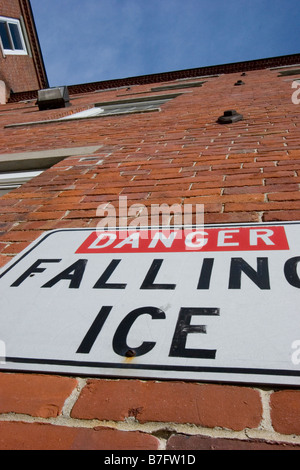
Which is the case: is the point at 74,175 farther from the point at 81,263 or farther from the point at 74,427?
the point at 74,427

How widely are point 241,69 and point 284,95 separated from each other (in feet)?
20.3

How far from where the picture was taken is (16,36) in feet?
48.6

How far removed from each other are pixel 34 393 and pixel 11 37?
1677 cm

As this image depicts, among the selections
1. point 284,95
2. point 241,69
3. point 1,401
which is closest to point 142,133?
point 284,95

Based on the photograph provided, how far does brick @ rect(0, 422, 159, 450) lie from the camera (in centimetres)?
77

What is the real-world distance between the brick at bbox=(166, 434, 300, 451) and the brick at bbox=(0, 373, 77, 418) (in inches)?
11.8

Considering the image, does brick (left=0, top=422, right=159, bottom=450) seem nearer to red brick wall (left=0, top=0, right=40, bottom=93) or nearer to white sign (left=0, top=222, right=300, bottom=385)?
white sign (left=0, top=222, right=300, bottom=385)

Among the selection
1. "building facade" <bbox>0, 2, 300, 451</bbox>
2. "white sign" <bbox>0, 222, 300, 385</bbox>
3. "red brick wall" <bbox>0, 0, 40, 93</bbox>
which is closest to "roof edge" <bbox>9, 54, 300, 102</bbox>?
"red brick wall" <bbox>0, 0, 40, 93</bbox>

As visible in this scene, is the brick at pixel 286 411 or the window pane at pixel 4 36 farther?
the window pane at pixel 4 36

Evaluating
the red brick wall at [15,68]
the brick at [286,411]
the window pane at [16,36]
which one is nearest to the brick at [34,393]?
the brick at [286,411]

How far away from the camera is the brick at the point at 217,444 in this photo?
2.35ft

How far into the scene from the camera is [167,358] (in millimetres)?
926

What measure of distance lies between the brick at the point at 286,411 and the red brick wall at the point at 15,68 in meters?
14.7

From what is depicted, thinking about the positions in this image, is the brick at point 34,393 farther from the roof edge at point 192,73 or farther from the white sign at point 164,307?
the roof edge at point 192,73
